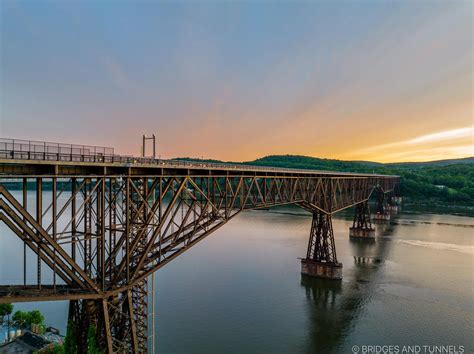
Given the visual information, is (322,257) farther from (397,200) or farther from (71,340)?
(397,200)

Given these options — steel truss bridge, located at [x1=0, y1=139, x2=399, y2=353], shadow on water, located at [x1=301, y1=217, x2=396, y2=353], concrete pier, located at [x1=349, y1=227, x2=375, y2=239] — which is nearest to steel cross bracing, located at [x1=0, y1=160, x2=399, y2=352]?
steel truss bridge, located at [x1=0, y1=139, x2=399, y2=353]

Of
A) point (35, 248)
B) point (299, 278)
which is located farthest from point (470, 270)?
point (35, 248)

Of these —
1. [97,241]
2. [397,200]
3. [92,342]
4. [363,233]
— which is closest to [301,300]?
[92,342]

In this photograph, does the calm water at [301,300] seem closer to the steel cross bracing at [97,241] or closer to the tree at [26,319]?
the tree at [26,319]

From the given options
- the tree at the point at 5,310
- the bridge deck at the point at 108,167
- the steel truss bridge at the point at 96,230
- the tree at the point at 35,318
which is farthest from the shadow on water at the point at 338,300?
the tree at the point at 5,310

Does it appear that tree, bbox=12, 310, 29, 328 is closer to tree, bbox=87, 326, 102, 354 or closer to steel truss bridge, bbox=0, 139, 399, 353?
steel truss bridge, bbox=0, 139, 399, 353

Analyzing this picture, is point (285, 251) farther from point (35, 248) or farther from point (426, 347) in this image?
point (35, 248)
